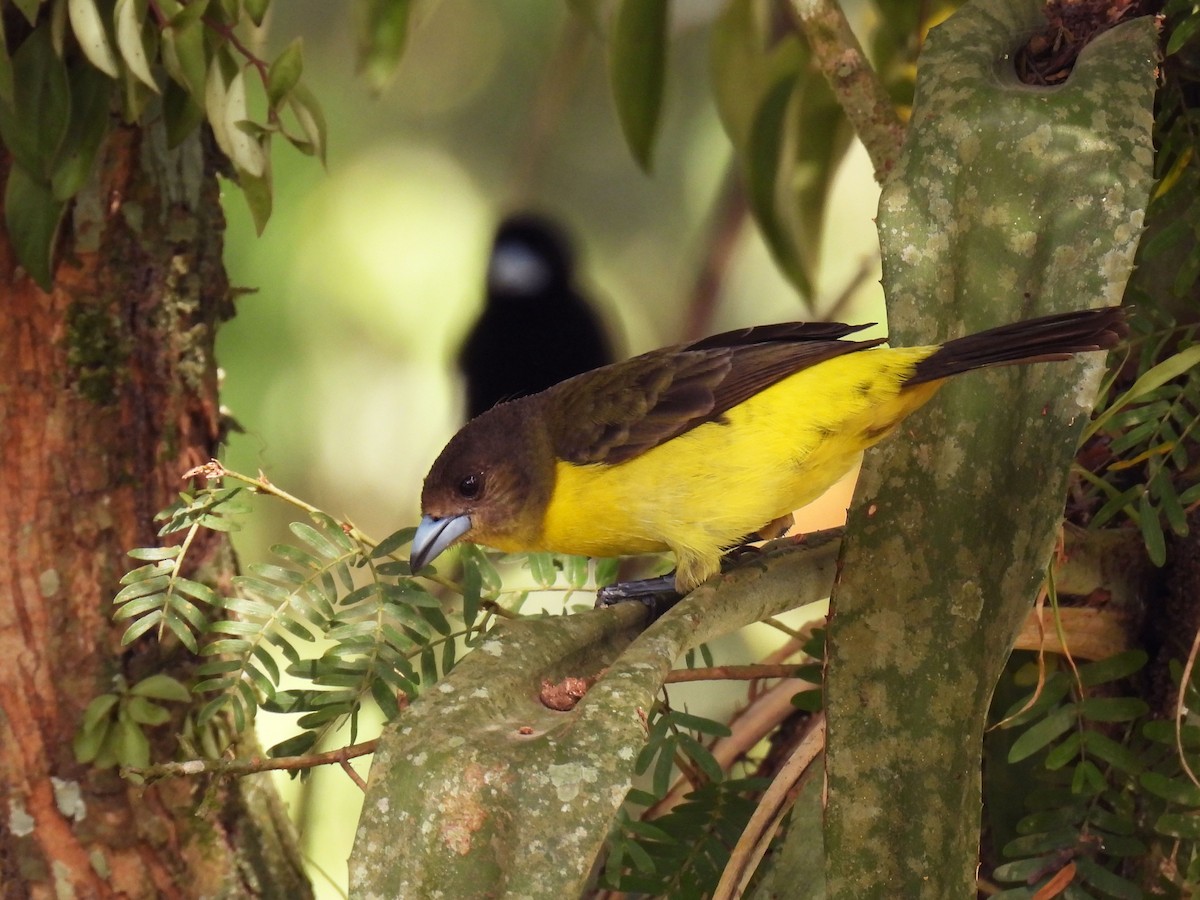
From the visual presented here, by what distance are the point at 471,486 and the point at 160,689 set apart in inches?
16.2

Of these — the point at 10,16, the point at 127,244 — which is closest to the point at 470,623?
the point at 127,244

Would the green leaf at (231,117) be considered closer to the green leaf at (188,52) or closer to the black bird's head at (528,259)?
the green leaf at (188,52)

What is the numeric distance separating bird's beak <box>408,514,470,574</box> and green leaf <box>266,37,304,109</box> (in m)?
0.49

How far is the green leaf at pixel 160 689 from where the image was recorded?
4.35 feet

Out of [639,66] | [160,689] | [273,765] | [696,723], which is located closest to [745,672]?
[696,723]

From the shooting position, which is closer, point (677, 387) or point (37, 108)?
point (37, 108)

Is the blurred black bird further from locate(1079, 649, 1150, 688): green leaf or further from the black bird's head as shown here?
locate(1079, 649, 1150, 688): green leaf

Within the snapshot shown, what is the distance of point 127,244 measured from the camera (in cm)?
137

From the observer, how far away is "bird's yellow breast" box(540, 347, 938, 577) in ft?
3.98

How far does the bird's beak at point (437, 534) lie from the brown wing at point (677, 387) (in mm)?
141

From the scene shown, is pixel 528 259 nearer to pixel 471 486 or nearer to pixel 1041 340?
pixel 471 486

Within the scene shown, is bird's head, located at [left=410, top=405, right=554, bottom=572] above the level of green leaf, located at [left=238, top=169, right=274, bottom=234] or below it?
below

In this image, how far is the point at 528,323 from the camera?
2271 millimetres

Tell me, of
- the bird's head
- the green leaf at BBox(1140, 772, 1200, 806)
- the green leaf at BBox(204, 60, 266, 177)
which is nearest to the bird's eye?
the bird's head
